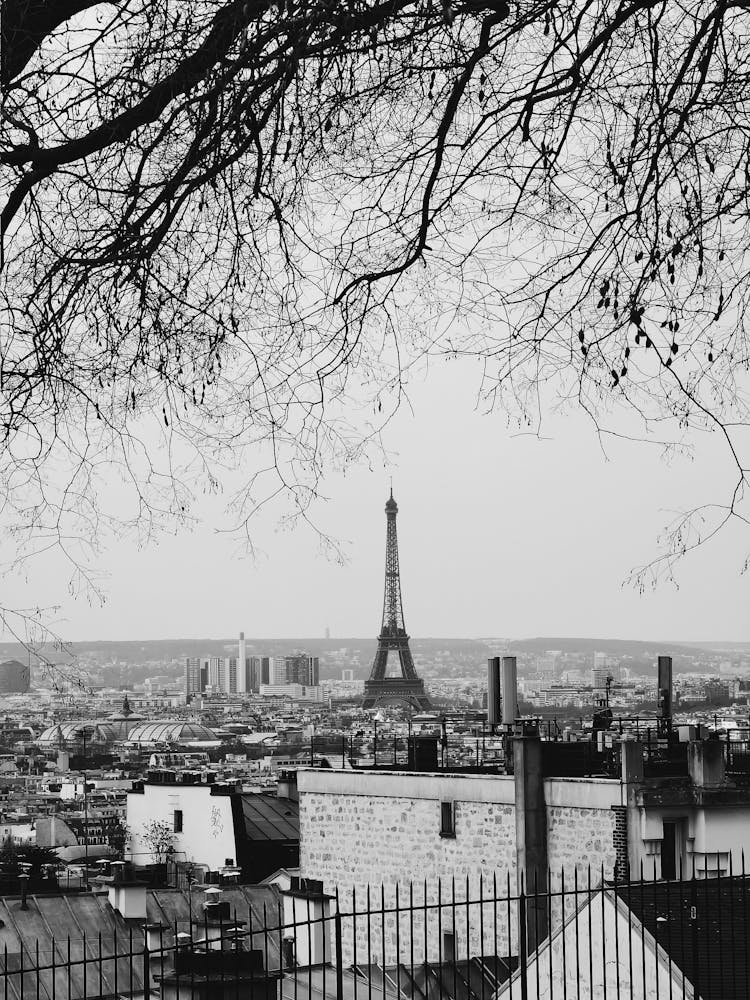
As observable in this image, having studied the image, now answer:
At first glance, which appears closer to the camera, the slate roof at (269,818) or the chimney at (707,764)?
the chimney at (707,764)

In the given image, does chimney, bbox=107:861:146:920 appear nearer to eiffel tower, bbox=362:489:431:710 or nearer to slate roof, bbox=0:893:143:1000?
slate roof, bbox=0:893:143:1000

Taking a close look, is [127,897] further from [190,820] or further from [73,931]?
[190,820]

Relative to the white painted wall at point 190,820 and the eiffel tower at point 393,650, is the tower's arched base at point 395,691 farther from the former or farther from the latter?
the white painted wall at point 190,820

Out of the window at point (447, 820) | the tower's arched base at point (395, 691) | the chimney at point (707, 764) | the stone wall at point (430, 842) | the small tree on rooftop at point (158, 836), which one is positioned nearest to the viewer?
the chimney at point (707, 764)

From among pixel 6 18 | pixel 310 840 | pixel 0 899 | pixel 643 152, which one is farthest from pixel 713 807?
pixel 6 18

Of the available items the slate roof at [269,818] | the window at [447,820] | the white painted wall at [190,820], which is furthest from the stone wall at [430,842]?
the slate roof at [269,818]

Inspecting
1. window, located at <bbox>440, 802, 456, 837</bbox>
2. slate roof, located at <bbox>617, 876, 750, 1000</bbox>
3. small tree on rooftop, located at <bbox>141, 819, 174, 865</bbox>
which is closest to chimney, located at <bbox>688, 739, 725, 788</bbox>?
window, located at <bbox>440, 802, 456, 837</bbox>

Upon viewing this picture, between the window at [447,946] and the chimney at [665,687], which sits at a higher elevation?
the chimney at [665,687]
